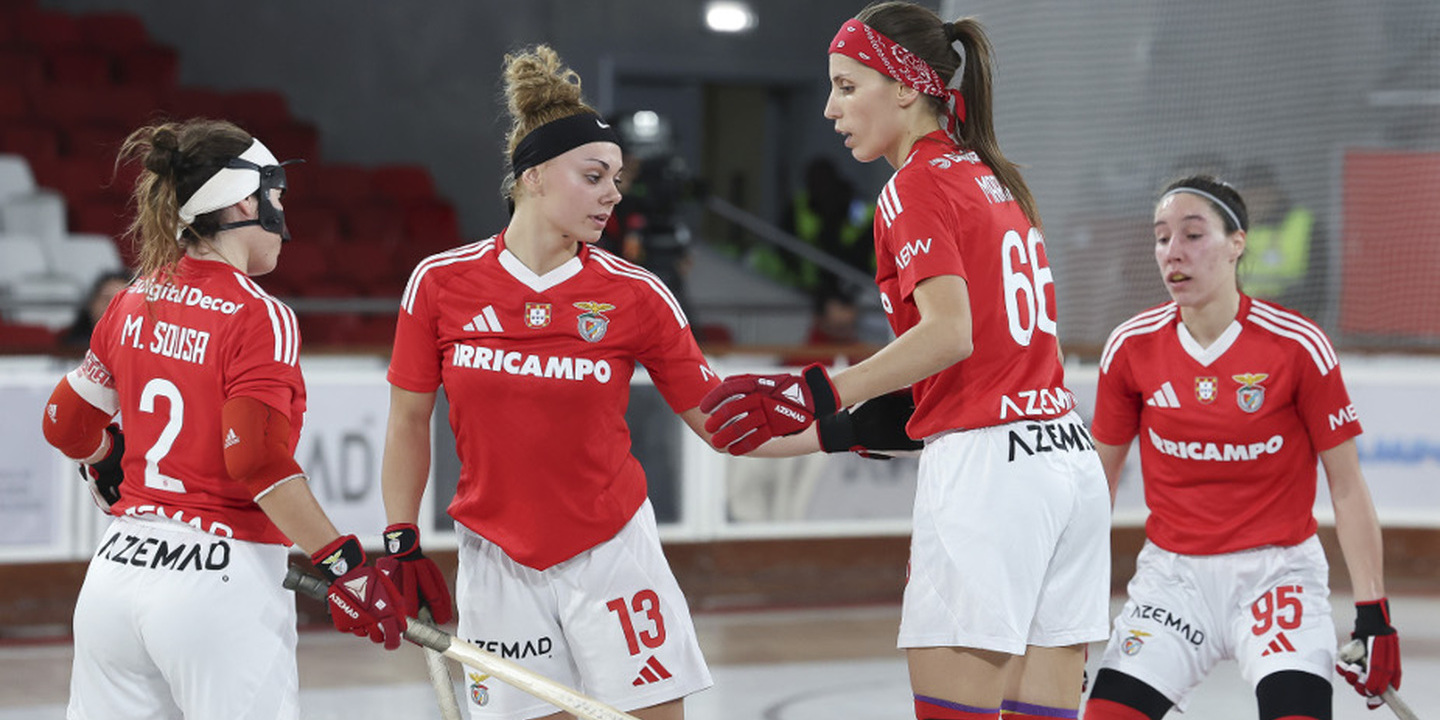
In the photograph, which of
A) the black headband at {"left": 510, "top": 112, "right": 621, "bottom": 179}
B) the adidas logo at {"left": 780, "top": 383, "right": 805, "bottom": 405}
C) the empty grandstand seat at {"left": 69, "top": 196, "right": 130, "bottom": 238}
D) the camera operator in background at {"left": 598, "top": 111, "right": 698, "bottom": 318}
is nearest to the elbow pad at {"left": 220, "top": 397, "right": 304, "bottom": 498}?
the black headband at {"left": 510, "top": 112, "right": 621, "bottom": 179}

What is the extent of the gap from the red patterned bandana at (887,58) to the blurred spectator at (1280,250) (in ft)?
22.5

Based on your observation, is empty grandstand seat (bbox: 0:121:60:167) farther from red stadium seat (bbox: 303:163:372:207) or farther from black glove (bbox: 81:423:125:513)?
black glove (bbox: 81:423:125:513)

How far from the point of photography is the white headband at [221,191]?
115 inches

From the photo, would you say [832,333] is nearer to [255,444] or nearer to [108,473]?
[108,473]

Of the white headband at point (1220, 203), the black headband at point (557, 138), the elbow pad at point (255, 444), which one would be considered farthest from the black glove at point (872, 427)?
the white headband at point (1220, 203)

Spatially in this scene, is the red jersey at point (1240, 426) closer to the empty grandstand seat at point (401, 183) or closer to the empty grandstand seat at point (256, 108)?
the empty grandstand seat at point (401, 183)

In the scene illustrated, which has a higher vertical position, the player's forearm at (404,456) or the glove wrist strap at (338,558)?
the player's forearm at (404,456)

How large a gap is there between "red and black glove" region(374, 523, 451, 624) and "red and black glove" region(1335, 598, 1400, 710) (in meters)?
1.91

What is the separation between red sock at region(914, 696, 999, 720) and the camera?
8.66 feet

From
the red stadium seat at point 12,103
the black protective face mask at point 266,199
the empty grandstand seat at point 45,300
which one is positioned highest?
the red stadium seat at point 12,103

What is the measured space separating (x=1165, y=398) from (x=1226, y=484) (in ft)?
0.77

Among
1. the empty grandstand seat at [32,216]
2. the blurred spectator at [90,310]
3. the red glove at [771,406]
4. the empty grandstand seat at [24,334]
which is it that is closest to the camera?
the red glove at [771,406]

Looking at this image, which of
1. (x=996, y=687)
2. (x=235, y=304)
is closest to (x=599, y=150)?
(x=235, y=304)

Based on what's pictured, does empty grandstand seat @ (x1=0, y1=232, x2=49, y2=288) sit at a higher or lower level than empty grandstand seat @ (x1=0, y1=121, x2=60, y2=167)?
lower
